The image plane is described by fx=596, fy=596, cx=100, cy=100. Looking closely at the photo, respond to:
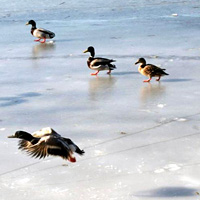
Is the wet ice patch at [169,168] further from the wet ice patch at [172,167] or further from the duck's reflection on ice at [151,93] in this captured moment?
the duck's reflection on ice at [151,93]

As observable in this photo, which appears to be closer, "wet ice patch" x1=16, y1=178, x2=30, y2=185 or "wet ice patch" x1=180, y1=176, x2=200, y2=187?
"wet ice patch" x1=180, y1=176, x2=200, y2=187

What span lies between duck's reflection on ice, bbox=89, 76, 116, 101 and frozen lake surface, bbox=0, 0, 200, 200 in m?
0.02

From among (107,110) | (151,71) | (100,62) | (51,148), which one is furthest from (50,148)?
(100,62)

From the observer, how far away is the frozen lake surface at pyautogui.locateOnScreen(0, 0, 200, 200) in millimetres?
6559

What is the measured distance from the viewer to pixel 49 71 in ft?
41.8

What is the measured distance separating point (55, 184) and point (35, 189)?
0.81 ft

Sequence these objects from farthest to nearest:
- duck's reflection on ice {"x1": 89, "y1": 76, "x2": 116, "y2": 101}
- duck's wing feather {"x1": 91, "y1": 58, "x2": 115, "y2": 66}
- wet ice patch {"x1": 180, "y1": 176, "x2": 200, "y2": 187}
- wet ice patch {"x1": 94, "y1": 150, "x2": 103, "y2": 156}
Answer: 1. duck's wing feather {"x1": 91, "y1": 58, "x2": 115, "y2": 66}
2. duck's reflection on ice {"x1": 89, "y1": 76, "x2": 116, "y2": 101}
3. wet ice patch {"x1": 94, "y1": 150, "x2": 103, "y2": 156}
4. wet ice patch {"x1": 180, "y1": 176, "x2": 200, "y2": 187}

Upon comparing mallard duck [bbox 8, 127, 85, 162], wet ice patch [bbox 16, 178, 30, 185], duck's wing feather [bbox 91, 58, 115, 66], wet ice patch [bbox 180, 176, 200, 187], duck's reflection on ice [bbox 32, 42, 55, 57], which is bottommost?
duck's reflection on ice [bbox 32, 42, 55, 57]

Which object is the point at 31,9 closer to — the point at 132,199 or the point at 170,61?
the point at 170,61

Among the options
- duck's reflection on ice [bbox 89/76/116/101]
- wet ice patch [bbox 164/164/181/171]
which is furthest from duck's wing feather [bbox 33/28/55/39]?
wet ice patch [bbox 164/164/181/171]

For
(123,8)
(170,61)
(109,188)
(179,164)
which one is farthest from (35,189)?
(123,8)

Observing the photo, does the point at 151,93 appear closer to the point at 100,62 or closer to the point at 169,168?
the point at 100,62

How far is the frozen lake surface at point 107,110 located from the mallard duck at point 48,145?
0.94 ft

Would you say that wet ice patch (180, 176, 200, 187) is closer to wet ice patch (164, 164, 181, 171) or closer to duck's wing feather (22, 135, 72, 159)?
wet ice patch (164, 164, 181, 171)
